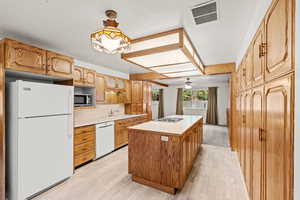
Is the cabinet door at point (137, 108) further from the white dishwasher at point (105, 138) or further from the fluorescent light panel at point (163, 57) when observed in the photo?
the fluorescent light panel at point (163, 57)

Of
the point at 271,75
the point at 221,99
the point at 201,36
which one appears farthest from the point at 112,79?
the point at 221,99

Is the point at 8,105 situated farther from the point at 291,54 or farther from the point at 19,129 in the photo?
the point at 291,54

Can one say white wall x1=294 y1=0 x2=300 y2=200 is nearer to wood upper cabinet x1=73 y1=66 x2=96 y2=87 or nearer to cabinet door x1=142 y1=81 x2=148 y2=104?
wood upper cabinet x1=73 y1=66 x2=96 y2=87

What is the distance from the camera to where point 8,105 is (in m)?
1.85

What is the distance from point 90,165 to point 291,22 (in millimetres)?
3435

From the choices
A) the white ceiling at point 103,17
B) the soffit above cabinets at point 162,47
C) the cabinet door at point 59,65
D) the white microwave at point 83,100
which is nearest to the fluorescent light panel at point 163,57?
the soffit above cabinets at point 162,47

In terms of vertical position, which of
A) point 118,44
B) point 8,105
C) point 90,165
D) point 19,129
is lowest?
point 90,165

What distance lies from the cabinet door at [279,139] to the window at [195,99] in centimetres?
709

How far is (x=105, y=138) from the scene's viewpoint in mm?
3279

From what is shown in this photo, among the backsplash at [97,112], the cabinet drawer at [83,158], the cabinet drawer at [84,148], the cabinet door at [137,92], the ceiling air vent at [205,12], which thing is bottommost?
the cabinet drawer at [83,158]

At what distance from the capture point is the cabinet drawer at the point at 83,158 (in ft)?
8.70

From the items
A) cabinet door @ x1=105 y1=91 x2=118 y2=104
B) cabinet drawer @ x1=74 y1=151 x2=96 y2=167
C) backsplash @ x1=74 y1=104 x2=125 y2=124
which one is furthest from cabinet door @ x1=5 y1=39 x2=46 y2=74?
cabinet door @ x1=105 y1=91 x2=118 y2=104

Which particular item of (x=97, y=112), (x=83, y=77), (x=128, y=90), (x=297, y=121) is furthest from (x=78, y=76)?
(x=297, y=121)

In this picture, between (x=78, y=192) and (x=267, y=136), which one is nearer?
(x=267, y=136)
